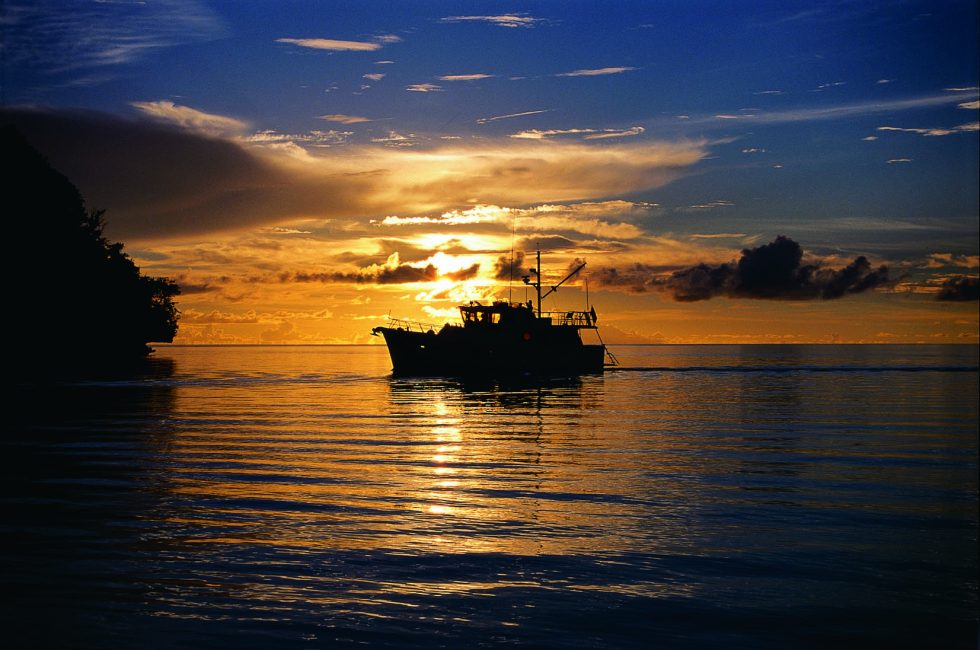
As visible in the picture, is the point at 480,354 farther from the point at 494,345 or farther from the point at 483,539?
the point at 483,539

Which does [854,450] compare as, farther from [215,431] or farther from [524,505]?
[215,431]

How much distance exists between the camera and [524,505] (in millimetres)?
15703

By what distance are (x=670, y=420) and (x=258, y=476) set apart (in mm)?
21085

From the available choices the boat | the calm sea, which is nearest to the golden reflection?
the calm sea

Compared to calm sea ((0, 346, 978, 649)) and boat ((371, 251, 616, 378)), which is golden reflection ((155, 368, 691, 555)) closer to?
calm sea ((0, 346, 978, 649))

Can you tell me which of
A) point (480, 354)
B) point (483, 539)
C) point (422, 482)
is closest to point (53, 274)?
point (480, 354)

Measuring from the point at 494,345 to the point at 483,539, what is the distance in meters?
62.6

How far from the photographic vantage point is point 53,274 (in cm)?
7181

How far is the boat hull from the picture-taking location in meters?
75.4

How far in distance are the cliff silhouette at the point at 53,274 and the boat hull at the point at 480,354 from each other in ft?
91.5

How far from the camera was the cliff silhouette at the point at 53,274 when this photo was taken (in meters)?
69.2

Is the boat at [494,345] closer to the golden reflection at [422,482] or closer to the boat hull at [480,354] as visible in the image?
the boat hull at [480,354]

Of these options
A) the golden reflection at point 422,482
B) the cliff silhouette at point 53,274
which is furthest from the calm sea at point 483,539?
the cliff silhouette at point 53,274

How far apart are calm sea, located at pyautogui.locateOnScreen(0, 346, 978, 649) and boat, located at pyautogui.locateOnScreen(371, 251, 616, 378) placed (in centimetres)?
4611
